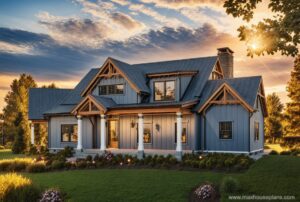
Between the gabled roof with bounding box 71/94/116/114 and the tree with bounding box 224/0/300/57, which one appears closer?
the tree with bounding box 224/0/300/57

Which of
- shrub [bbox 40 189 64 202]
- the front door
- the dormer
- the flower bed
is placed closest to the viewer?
shrub [bbox 40 189 64 202]

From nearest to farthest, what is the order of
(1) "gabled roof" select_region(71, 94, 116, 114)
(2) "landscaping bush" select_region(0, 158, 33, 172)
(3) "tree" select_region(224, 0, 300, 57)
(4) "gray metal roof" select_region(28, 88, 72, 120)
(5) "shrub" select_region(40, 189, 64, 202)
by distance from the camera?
1. (3) "tree" select_region(224, 0, 300, 57)
2. (5) "shrub" select_region(40, 189, 64, 202)
3. (2) "landscaping bush" select_region(0, 158, 33, 172)
4. (1) "gabled roof" select_region(71, 94, 116, 114)
5. (4) "gray metal roof" select_region(28, 88, 72, 120)

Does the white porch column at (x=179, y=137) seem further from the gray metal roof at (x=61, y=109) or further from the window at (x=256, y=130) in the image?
the gray metal roof at (x=61, y=109)

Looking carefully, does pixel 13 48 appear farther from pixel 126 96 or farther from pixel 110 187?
pixel 110 187

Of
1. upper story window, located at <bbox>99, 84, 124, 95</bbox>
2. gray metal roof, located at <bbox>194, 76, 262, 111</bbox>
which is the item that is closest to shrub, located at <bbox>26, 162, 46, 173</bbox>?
upper story window, located at <bbox>99, 84, 124, 95</bbox>

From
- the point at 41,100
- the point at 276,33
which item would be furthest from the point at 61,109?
the point at 276,33

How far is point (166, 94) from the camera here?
27.4m

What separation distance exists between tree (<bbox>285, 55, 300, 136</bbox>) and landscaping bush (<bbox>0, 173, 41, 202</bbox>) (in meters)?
27.2

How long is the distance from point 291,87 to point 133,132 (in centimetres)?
1694

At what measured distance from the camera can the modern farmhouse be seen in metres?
24.2

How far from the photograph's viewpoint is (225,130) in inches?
966

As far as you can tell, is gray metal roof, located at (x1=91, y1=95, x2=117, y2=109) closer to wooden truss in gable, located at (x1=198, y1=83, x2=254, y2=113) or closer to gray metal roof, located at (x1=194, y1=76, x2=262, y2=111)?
gray metal roof, located at (x1=194, y1=76, x2=262, y2=111)

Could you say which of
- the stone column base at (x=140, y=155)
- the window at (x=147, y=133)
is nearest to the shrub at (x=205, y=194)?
the stone column base at (x=140, y=155)

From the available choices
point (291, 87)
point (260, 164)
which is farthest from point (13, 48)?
point (291, 87)
